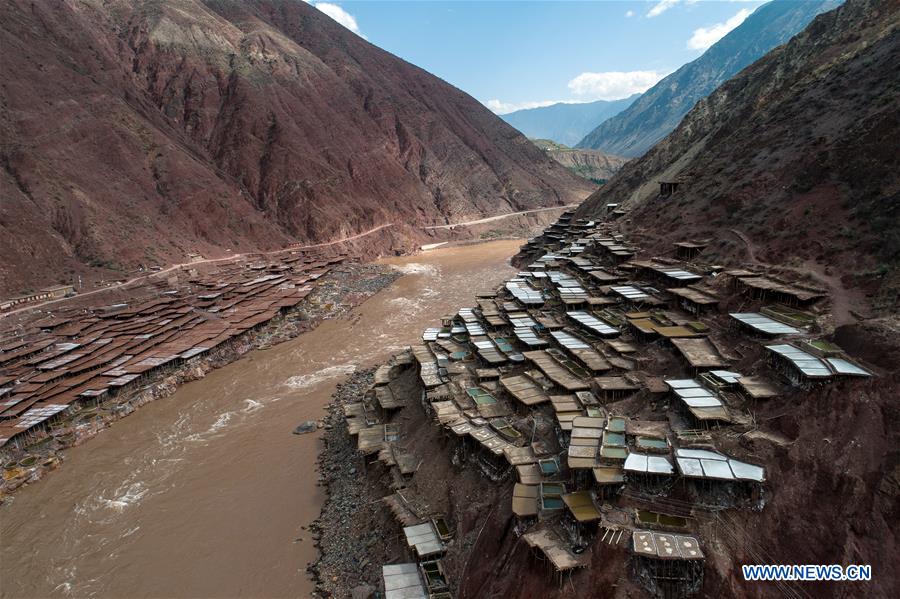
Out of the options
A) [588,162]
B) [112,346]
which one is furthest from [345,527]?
[588,162]

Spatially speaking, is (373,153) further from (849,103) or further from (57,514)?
(57,514)

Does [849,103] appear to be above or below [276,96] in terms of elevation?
below

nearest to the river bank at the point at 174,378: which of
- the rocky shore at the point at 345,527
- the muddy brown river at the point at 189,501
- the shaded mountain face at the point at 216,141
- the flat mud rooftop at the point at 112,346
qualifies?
the flat mud rooftop at the point at 112,346

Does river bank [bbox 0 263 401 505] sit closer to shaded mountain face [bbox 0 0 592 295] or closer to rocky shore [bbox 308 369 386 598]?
rocky shore [bbox 308 369 386 598]

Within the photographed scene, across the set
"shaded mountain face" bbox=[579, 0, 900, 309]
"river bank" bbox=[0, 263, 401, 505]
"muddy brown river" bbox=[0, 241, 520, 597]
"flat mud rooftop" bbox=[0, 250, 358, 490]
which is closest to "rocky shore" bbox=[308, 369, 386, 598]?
"muddy brown river" bbox=[0, 241, 520, 597]

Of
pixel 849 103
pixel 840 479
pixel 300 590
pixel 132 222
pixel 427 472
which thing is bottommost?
pixel 300 590

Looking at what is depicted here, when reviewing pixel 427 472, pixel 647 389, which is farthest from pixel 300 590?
pixel 647 389
